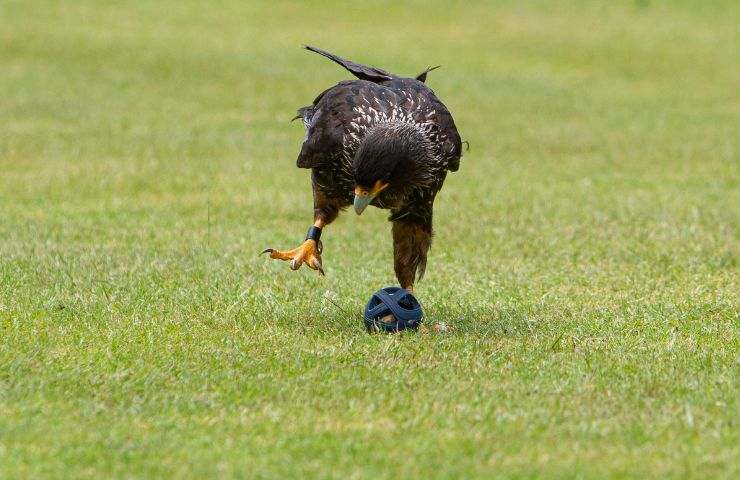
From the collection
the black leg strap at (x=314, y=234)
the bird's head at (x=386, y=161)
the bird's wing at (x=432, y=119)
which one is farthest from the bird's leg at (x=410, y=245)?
the bird's head at (x=386, y=161)

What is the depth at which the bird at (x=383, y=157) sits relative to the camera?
7.34 meters

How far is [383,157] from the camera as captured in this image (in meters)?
7.26

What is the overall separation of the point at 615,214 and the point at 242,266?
4.69 m

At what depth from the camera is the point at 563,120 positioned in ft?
69.6

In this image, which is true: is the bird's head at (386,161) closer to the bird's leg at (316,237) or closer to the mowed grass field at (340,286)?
the bird's leg at (316,237)

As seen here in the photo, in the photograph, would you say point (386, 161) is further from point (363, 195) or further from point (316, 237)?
point (316, 237)

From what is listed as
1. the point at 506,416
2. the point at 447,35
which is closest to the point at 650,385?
the point at 506,416

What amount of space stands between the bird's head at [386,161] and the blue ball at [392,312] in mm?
677

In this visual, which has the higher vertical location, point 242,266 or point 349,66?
point 349,66

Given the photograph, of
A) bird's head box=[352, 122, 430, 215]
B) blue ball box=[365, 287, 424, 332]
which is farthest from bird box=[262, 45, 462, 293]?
blue ball box=[365, 287, 424, 332]

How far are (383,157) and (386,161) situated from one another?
0.03m

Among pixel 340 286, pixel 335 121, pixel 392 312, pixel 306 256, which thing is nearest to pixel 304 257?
pixel 306 256

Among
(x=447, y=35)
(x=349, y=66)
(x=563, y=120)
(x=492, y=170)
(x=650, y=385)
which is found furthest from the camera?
(x=447, y=35)

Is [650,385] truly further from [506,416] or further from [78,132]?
[78,132]
